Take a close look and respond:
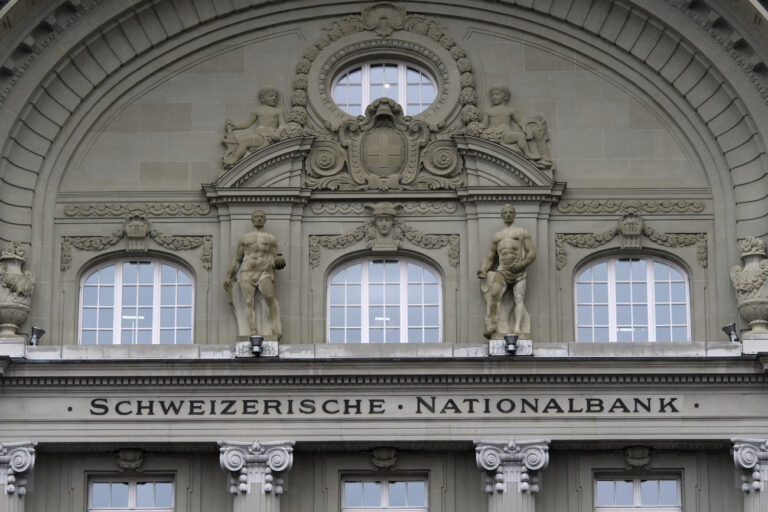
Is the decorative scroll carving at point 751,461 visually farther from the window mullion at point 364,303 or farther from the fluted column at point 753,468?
the window mullion at point 364,303

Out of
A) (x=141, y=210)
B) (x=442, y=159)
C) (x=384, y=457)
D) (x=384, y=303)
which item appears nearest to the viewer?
(x=384, y=457)

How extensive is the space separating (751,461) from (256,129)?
1143 cm

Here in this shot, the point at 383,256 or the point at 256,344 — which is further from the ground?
the point at 383,256

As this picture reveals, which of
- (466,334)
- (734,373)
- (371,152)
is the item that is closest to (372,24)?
(371,152)

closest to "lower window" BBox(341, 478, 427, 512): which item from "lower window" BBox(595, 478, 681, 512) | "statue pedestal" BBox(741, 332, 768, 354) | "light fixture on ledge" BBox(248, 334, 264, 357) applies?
"light fixture on ledge" BBox(248, 334, 264, 357)

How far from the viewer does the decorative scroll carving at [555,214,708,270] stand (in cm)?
5022

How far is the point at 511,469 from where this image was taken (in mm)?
48125

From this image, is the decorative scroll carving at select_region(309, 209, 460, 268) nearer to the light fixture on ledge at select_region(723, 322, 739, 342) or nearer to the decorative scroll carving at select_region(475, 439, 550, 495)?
the decorative scroll carving at select_region(475, 439, 550, 495)

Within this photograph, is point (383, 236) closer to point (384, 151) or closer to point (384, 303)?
point (384, 303)

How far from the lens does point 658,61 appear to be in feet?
168

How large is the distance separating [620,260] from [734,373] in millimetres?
3535

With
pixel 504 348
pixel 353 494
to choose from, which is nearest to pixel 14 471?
pixel 353 494

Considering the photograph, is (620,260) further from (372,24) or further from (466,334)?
(372,24)

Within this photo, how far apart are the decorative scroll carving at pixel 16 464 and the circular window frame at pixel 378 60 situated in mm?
8621
